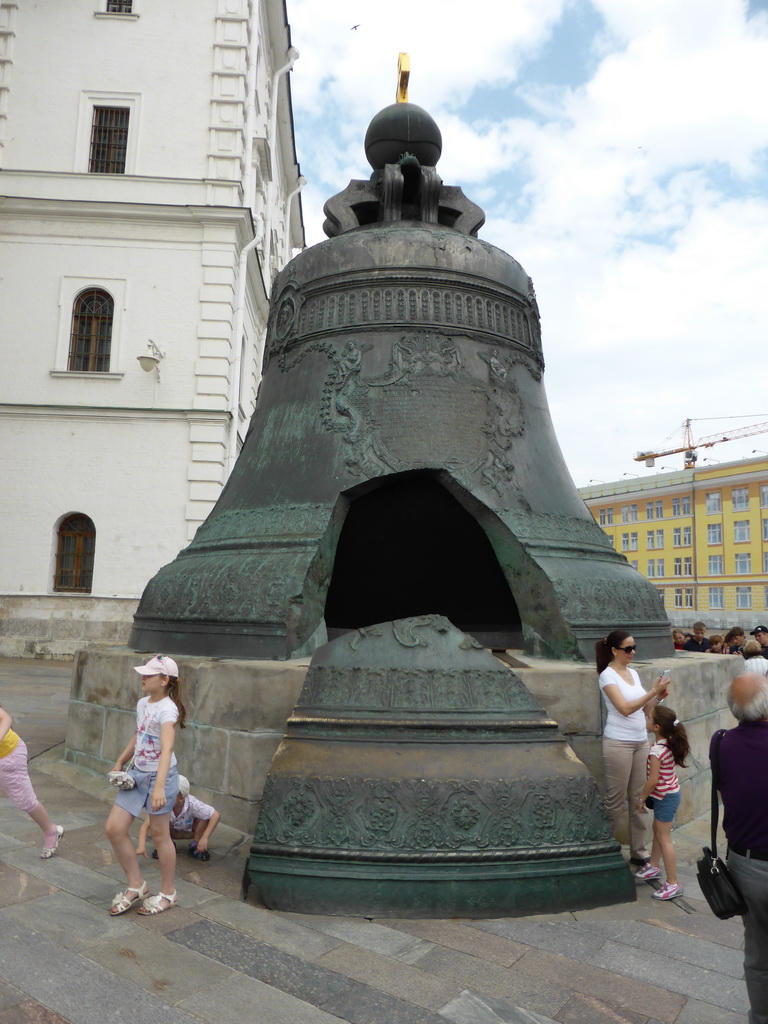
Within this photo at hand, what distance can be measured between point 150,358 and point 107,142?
517cm

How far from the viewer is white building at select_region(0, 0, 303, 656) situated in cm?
1495

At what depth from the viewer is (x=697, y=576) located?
151 ft

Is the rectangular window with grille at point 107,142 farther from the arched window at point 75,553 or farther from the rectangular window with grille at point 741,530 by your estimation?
the rectangular window with grille at point 741,530

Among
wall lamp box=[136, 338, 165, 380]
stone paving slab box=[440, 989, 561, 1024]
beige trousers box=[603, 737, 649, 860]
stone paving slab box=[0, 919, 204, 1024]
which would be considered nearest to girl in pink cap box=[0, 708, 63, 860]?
stone paving slab box=[0, 919, 204, 1024]

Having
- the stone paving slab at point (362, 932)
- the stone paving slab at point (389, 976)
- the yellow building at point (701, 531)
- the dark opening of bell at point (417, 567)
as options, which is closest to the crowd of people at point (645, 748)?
the stone paving slab at point (389, 976)

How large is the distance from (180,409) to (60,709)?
29.8 ft

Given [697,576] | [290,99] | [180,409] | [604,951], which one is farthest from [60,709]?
[697,576]

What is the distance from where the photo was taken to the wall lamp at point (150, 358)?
15.2 metres

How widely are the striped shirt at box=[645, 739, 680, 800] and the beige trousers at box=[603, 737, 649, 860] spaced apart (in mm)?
55

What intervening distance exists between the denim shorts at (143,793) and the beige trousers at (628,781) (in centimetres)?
182

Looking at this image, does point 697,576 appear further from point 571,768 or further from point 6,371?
point 571,768

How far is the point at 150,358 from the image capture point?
49.8ft

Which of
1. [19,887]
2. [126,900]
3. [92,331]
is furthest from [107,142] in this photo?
[126,900]

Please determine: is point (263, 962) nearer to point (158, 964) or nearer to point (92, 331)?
point (158, 964)
